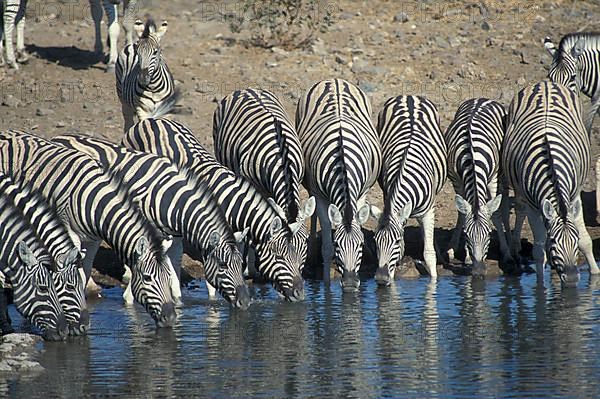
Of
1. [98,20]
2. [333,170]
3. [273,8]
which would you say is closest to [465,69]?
[273,8]

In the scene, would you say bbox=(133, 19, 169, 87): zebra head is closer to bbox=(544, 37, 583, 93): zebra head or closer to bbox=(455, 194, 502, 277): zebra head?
→ bbox=(455, 194, 502, 277): zebra head

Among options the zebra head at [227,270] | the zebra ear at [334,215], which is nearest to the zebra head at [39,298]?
the zebra head at [227,270]

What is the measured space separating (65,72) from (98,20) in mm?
1273

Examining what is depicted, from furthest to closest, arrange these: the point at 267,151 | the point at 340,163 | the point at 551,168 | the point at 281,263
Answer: the point at 267,151 → the point at 340,163 → the point at 551,168 → the point at 281,263

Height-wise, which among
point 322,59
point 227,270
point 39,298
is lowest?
point 39,298

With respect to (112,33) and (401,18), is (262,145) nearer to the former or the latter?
(112,33)

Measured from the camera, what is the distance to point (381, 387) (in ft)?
28.5

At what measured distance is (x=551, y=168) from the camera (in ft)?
41.6

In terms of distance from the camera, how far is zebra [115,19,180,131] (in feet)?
52.2

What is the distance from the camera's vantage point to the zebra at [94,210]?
34.7 ft

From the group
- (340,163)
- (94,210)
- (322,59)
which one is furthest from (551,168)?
(322,59)

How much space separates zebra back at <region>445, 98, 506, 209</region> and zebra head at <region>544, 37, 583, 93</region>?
167cm

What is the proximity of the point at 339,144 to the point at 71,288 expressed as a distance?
401cm

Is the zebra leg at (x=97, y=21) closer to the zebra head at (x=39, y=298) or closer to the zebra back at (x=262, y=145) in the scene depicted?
the zebra back at (x=262, y=145)
